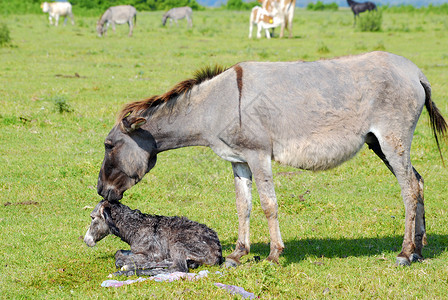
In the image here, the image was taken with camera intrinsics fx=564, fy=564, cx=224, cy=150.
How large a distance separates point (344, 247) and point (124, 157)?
318 cm

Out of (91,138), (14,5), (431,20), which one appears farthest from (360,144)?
(14,5)

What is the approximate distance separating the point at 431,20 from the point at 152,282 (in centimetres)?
4016

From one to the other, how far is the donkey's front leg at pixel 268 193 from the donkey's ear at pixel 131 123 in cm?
137

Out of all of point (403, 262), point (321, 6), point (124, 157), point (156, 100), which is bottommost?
point (321, 6)

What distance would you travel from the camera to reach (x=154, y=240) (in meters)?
6.82

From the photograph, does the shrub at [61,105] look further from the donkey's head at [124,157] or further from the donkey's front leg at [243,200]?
the donkey's front leg at [243,200]

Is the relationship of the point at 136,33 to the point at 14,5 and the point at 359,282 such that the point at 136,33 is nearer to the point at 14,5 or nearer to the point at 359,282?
the point at 14,5

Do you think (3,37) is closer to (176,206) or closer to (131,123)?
(176,206)

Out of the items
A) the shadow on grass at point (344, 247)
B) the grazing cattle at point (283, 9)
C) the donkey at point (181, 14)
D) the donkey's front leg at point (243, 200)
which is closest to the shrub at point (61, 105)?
the shadow on grass at point (344, 247)

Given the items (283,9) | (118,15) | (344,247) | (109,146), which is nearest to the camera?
(109,146)

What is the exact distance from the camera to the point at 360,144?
22.7 feet

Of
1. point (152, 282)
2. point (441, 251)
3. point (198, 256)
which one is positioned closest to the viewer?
point (152, 282)

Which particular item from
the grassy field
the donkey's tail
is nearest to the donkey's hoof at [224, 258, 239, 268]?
the grassy field

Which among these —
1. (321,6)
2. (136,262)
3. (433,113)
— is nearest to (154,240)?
(136,262)
